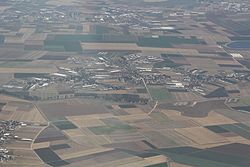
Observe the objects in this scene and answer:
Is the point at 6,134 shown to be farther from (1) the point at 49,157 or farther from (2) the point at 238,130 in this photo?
(2) the point at 238,130

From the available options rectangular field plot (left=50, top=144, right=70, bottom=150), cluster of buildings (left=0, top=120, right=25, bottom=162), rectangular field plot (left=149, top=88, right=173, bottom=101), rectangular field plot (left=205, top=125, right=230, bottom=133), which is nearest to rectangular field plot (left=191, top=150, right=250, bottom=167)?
rectangular field plot (left=205, top=125, right=230, bottom=133)

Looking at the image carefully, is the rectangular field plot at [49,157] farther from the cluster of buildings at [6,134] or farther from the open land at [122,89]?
the cluster of buildings at [6,134]

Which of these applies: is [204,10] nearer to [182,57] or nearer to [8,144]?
[182,57]

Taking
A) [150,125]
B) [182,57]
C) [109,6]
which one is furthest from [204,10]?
[150,125]

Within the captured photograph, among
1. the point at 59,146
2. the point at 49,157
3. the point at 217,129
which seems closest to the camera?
the point at 49,157

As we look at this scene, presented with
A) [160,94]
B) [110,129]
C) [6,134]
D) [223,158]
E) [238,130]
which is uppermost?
[6,134]

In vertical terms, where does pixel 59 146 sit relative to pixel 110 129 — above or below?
above

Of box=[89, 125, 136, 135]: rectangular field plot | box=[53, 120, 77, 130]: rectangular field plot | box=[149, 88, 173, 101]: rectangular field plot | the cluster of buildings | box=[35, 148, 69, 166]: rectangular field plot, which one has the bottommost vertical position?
box=[149, 88, 173, 101]: rectangular field plot

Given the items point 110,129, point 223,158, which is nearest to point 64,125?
→ point 110,129

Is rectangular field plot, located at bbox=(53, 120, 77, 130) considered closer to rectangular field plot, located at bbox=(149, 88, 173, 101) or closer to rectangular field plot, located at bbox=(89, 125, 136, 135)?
rectangular field plot, located at bbox=(89, 125, 136, 135)

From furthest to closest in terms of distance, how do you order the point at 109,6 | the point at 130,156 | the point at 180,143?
1. the point at 109,6
2. the point at 180,143
3. the point at 130,156

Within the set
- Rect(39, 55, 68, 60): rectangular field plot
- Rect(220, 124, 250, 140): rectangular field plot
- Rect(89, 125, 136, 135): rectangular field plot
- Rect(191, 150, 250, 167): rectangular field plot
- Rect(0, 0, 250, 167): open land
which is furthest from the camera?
Rect(39, 55, 68, 60): rectangular field plot
